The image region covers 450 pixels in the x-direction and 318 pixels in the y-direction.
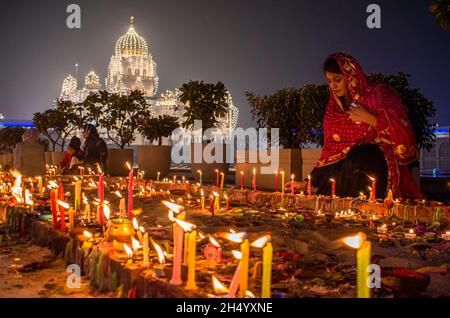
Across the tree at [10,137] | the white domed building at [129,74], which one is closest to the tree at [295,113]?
the tree at [10,137]

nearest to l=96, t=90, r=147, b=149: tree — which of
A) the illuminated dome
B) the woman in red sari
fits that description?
the woman in red sari

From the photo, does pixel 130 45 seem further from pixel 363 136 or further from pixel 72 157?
pixel 363 136

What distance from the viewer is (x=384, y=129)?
9.40 m

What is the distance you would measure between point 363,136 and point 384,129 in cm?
54

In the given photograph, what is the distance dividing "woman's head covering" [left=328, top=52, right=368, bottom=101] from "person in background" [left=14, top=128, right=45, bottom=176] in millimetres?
8697

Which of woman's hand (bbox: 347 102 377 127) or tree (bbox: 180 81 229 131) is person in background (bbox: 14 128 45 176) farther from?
woman's hand (bbox: 347 102 377 127)

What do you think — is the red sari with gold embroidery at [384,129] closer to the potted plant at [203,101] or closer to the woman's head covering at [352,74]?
the woman's head covering at [352,74]

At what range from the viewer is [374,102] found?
9.49 metres

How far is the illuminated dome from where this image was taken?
87681 mm

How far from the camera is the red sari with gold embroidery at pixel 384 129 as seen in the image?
366 inches

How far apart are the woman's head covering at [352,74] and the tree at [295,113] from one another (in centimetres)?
718

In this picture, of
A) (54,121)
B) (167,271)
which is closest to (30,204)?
(167,271)

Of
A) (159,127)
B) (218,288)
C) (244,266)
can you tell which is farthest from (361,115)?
(159,127)
